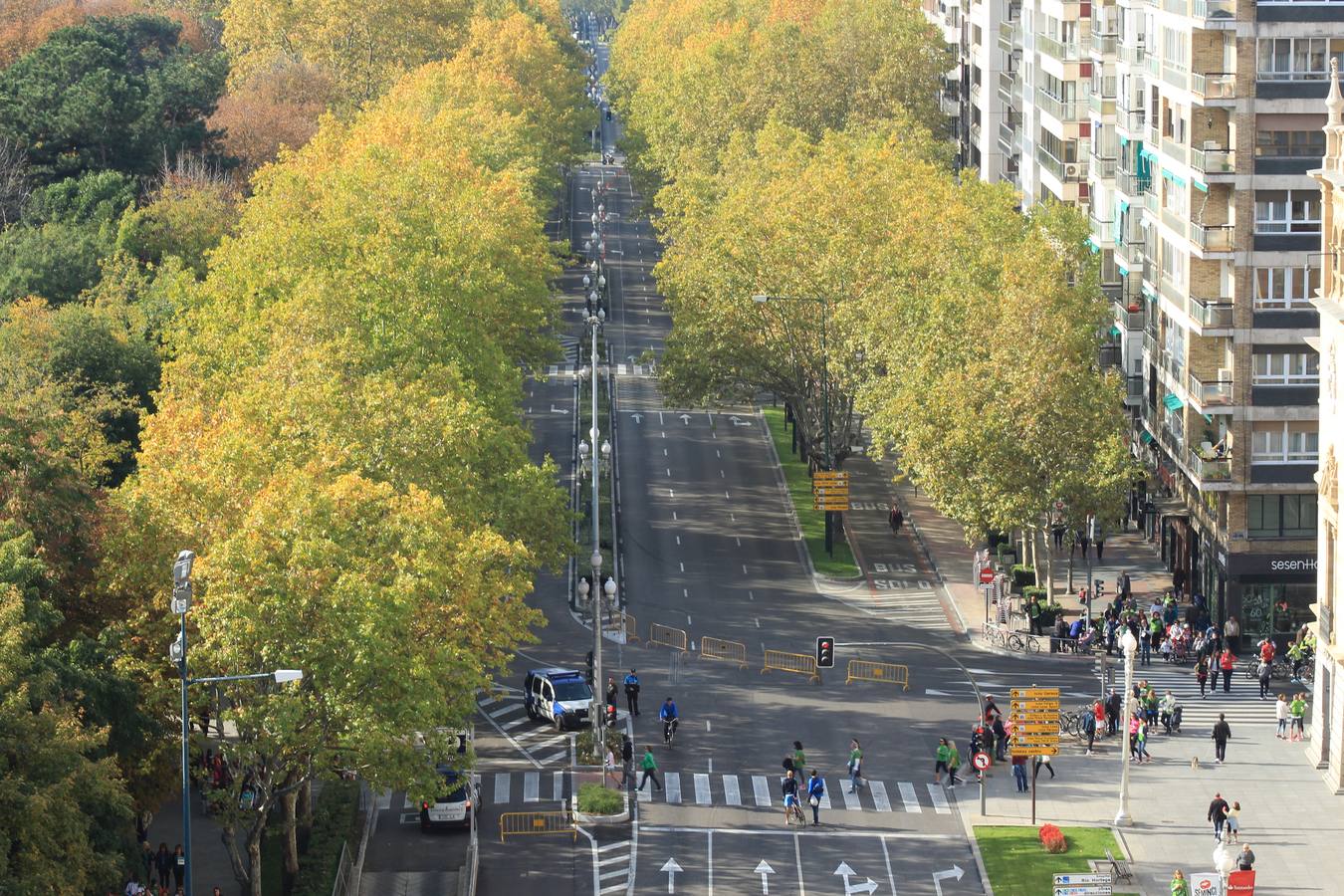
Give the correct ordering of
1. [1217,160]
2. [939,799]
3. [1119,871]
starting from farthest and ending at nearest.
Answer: [1217,160]
[939,799]
[1119,871]

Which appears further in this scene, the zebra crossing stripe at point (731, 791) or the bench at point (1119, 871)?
the zebra crossing stripe at point (731, 791)

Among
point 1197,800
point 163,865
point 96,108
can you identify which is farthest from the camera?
point 96,108

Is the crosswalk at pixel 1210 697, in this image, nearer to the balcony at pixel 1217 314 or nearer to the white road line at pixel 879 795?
the white road line at pixel 879 795

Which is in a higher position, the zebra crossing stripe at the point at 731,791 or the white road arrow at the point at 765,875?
the zebra crossing stripe at the point at 731,791

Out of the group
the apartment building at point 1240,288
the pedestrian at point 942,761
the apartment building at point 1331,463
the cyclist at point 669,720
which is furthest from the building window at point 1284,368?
the cyclist at point 669,720

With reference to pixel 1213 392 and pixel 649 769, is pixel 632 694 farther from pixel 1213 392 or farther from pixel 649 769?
pixel 1213 392

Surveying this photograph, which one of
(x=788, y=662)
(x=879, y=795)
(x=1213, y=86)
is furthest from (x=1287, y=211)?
(x=879, y=795)
